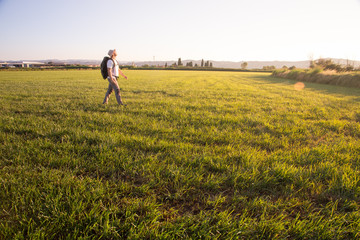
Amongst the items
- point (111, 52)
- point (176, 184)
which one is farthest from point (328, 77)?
point (176, 184)

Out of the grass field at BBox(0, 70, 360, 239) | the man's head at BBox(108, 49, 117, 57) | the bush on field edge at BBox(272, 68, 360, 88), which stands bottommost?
the grass field at BBox(0, 70, 360, 239)

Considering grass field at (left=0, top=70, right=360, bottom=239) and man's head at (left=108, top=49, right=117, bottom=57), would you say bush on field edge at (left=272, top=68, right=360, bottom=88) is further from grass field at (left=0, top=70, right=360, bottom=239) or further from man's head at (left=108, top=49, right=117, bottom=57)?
man's head at (left=108, top=49, right=117, bottom=57)

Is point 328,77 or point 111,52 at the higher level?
point 328,77

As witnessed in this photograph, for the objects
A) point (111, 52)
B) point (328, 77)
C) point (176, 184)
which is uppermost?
point (328, 77)

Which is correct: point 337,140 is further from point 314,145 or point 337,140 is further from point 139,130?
point 139,130

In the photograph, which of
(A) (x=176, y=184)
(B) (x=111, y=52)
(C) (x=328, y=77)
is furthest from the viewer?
(C) (x=328, y=77)

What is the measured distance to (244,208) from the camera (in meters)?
1.83

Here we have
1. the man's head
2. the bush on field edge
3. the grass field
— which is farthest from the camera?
the bush on field edge

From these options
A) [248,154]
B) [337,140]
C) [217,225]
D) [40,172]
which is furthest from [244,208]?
[337,140]

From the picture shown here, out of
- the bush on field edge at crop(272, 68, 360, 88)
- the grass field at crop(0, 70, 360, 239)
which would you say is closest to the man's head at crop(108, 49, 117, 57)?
the grass field at crop(0, 70, 360, 239)

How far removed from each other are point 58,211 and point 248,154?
265 cm

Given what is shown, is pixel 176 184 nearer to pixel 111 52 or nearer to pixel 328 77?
pixel 111 52

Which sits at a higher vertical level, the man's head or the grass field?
the man's head

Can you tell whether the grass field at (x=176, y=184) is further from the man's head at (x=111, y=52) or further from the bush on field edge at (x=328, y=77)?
the bush on field edge at (x=328, y=77)
